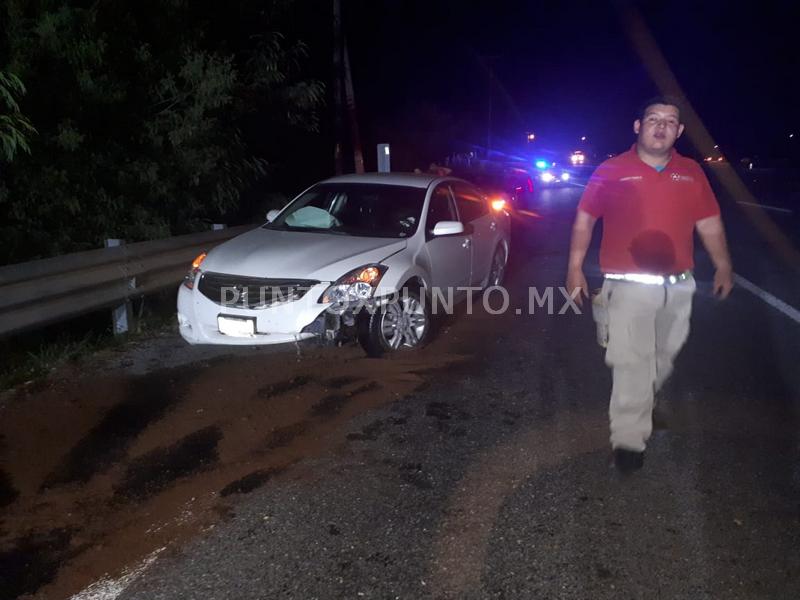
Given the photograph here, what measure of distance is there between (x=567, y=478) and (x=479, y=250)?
14.9 feet

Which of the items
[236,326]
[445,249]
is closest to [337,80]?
[445,249]

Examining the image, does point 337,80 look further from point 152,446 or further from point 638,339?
point 638,339

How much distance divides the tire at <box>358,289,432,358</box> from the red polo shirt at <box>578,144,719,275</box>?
251cm

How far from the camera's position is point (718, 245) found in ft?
14.2

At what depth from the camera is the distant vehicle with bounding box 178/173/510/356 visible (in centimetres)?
596

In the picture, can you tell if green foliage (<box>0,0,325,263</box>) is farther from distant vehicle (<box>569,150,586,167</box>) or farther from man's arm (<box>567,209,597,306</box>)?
distant vehicle (<box>569,150,586,167</box>)

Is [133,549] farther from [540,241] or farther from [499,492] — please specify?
[540,241]

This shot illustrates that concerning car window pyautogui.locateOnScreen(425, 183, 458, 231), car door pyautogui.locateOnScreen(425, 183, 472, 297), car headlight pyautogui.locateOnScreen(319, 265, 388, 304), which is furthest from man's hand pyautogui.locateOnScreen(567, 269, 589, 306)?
car window pyautogui.locateOnScreen(425, 183, 458, 231)

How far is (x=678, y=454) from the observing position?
457 centimetres

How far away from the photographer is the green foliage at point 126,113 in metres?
8.53

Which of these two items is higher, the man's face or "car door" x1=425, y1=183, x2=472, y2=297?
the man's face

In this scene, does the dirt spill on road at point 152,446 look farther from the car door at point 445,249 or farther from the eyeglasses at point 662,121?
Result: the eyeglasses at point 662,121

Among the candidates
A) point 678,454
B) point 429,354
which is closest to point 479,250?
point 429,354

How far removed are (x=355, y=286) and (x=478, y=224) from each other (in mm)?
2835
